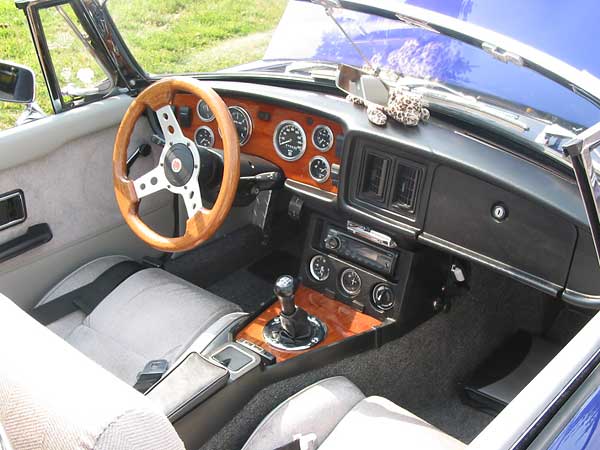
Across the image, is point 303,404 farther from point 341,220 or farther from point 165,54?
point 165,54

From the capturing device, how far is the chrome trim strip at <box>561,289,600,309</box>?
196 cm

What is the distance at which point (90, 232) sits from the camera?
2.81 m

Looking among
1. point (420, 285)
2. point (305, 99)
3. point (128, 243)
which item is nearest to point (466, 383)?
point (420, 285)

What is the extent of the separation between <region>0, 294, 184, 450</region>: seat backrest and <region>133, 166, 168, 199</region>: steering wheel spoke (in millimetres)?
1087

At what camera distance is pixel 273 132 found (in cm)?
261

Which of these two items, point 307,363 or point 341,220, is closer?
point 307,363

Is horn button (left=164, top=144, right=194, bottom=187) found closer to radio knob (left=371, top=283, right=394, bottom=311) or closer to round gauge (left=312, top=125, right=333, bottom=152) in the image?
round gauge (left=312, top=125, right=333, bottom=152)

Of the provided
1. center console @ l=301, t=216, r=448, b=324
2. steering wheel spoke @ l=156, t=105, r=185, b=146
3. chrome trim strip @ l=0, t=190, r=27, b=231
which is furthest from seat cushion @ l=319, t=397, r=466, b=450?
chrome trim strip @ l=0, t=190, r=27, b=231

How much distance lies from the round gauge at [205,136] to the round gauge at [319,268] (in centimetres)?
62

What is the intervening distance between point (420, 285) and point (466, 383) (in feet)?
1.48

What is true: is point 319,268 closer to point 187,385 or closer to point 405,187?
point 405,187

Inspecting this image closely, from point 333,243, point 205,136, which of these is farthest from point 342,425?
point 205,136

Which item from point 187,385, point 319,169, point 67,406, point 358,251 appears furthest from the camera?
point 358,251

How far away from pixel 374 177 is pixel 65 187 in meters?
1.20
